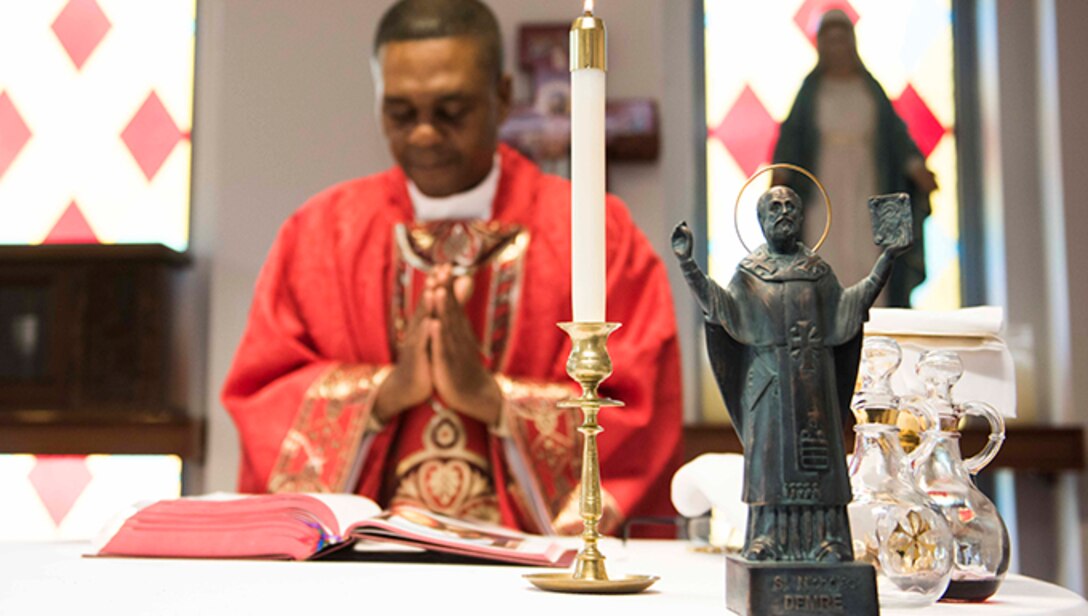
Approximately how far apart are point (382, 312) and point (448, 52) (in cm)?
59

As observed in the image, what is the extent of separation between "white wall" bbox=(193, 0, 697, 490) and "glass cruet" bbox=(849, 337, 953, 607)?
2.47 meters

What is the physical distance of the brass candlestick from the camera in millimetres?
840

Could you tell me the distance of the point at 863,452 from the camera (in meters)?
0.92

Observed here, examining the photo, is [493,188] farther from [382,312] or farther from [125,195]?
[125,195]

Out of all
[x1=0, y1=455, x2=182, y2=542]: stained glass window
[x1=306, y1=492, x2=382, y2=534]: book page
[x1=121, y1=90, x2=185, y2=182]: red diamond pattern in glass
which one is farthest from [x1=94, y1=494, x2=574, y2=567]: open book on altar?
[x1=121, y1=90, x2=185, y2=182]: red diamond pattern in glass

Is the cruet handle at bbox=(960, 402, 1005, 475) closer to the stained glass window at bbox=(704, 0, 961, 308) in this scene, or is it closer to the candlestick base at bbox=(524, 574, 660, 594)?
the candlestick base at bbox=(524, 574, 660, 594)

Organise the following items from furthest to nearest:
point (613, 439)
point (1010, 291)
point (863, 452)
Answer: point (1010, 291) → point (613, 439) → point (863, 452)

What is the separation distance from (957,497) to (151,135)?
3.19m

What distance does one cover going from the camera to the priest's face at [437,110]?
2600mm

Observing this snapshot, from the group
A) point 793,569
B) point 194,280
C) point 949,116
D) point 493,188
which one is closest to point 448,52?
point 493,188

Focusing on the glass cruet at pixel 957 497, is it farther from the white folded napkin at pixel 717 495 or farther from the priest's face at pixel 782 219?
the white folded napkin at pixel 717 495

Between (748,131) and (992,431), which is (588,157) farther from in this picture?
(748,131)

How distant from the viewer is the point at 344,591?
925mm

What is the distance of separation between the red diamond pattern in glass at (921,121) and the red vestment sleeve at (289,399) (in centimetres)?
194
